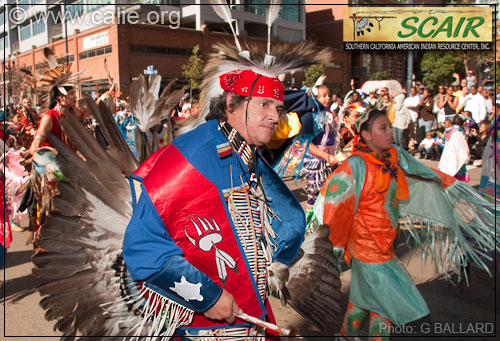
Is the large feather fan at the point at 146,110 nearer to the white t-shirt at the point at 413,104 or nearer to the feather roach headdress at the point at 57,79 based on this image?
the feather roach headdress at the point at 57,79

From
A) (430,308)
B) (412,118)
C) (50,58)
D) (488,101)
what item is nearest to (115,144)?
(430,308)

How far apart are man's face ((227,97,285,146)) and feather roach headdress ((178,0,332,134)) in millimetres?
170

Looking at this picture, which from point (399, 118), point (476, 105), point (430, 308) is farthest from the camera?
point (399, 118)

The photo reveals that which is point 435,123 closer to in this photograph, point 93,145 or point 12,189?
point 12,189

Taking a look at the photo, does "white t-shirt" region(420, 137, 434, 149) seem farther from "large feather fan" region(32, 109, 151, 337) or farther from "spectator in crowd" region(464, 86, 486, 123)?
"large feather fan" region(32, 109, 151, 337)

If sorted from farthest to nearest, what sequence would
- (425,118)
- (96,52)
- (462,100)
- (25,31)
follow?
(25,31)
(96,52)
(425,118)
(462,100)

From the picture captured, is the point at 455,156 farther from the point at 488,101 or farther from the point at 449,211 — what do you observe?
the point at 488,101

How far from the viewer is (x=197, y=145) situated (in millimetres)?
1742

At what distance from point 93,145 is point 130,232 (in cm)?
73

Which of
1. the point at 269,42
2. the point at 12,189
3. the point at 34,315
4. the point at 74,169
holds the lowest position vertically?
the point at 34,315

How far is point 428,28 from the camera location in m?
13.0

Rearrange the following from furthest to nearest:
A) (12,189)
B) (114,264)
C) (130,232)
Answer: (12,189), (114,264), (130,232)

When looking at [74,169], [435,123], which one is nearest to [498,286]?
[74,169]

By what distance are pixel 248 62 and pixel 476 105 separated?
1264cm
